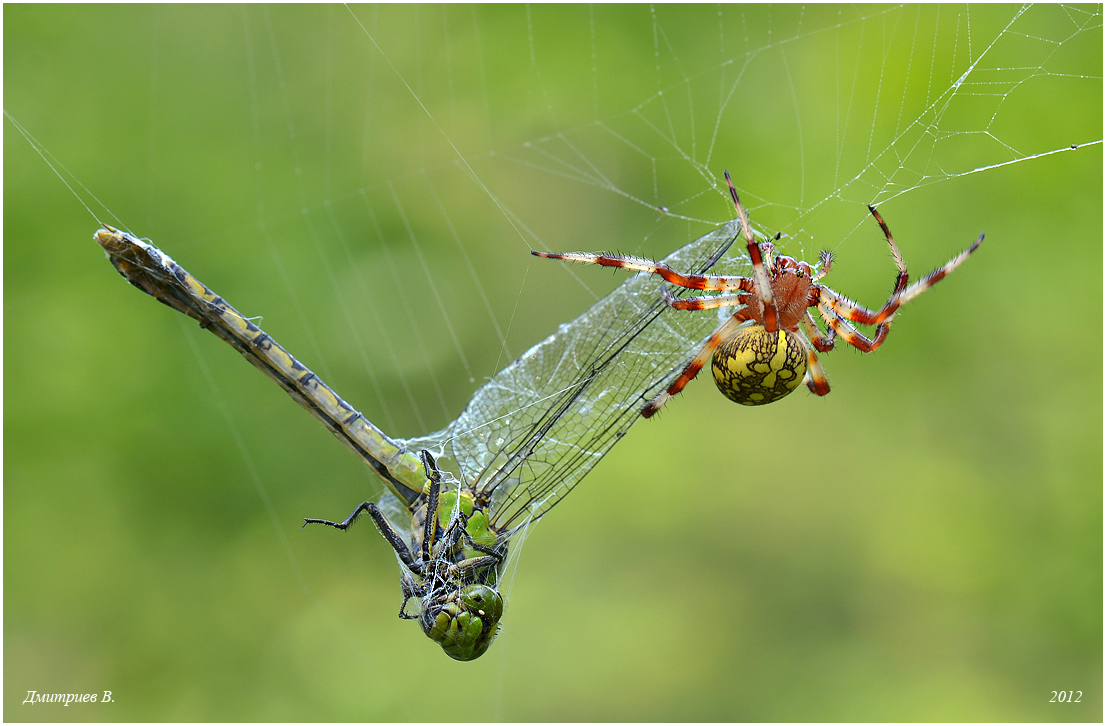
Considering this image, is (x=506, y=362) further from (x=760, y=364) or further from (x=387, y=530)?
(x=760, y=364)

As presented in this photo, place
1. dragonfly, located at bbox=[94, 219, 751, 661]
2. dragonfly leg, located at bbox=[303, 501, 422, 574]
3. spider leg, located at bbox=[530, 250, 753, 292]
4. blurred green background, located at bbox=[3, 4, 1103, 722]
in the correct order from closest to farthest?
1. dragonfly, located at bbox=[94, 219, 751, 661]
2. dragonfly leg, located at bbox=[303, 501, 422, 574]
3. spider leg, located at bbox=[530, 250, 753, 292]
4. blurred green background, located at bbox=[3, 4, 1103, 722]

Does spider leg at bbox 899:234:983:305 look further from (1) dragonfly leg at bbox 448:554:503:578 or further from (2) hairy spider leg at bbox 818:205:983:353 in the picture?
(1) dragonfly leg at bbox 448:554:503:578

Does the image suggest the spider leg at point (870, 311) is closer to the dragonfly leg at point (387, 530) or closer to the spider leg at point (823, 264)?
the spider leg at point (823, 264)

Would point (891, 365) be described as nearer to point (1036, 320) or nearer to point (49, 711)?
point (1036, 320)

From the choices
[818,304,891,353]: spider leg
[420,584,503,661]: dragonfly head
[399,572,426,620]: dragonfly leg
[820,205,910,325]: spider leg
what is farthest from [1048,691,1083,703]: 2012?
[399,572,426,620]: dragonfly leg

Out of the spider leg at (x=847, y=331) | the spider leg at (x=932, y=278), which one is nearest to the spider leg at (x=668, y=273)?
the spider leg at (x=847, y=331)
